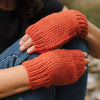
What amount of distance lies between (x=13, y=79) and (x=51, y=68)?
0.52ft

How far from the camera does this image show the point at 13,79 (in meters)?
0.81

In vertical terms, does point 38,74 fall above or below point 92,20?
above

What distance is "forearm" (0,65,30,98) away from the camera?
2.66 feet

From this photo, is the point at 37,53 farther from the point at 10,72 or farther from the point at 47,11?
the point at 47,11

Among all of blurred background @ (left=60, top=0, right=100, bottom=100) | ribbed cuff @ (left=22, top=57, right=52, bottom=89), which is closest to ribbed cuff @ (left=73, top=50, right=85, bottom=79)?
ribbed cuff @ (left=22, top=57, right=52, bottom=89)

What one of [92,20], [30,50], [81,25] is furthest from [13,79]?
[92,20]

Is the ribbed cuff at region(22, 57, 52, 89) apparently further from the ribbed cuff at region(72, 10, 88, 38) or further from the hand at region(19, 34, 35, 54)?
the ribbed cuff at region(72, 10, 88, 38)

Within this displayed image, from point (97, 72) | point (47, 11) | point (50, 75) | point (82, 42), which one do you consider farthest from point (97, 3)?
point (50, 75)

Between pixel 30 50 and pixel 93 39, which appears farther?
→ pixel 93 39

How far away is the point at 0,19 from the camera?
47.0 inches

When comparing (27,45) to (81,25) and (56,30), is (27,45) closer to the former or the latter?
(56,30)

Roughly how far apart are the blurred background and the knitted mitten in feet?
3.09

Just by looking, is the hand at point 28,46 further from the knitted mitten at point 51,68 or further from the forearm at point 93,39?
the forearm at point 93,39

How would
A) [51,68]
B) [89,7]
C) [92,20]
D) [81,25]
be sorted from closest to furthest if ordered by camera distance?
[51,68] < [81,25] < [92,20] < [89,7]
